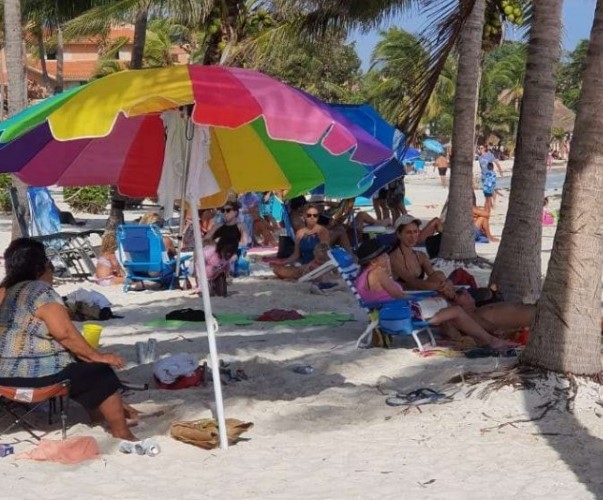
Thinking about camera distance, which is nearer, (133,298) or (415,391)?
(415,391)

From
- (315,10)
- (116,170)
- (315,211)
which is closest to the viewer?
(116,170)

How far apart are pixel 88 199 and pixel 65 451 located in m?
18.0

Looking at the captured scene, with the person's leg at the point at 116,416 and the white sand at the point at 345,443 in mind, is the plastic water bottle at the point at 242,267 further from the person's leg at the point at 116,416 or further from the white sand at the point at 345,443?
the person's leg at the point at 116,416

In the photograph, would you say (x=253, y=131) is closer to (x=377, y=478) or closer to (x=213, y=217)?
(x=377, y=478)

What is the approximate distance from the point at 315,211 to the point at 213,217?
1690mm

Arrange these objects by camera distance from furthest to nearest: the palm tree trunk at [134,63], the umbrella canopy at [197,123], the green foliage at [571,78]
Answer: the green foliage at [571,78], the palm tree trunk at [134,63], the umbrella canopy at [197,123]

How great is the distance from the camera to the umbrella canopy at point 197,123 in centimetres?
479

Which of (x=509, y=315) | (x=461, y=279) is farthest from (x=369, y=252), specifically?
(x=461, y=279)

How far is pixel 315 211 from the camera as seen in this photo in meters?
12.6

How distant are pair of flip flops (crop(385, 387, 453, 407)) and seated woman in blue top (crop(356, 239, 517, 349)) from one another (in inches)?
55.3

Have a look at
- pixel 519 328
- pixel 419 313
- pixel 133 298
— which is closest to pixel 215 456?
pixel 419 313

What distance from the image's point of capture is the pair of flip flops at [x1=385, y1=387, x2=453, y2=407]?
20.2 feet

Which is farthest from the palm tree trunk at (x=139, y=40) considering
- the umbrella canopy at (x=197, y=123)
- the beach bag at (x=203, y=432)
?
the beach bag at (x=203, y=432)

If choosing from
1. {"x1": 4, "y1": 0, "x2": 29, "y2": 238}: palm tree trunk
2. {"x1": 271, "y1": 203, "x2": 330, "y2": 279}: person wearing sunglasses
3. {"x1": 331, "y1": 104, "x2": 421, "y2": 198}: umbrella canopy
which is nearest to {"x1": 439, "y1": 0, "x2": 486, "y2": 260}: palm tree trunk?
{"x1": 271, "y1": 203, "x2": 330, "y2": 279}: person wearing sunglasses
